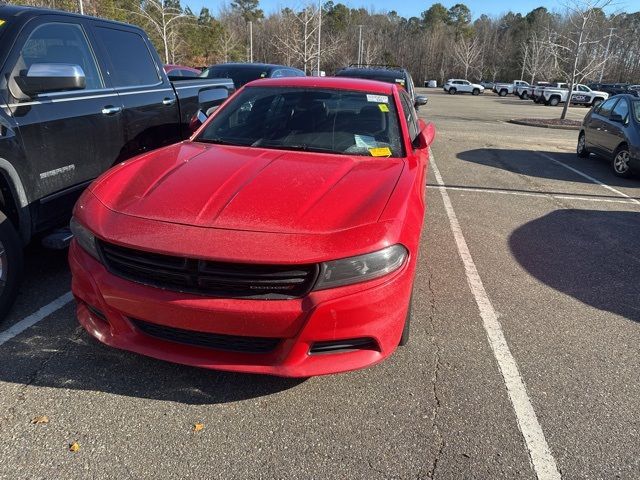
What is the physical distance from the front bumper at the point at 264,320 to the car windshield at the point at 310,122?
1.42 m

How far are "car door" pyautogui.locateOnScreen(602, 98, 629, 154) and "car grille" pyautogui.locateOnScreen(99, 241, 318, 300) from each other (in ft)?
31.0

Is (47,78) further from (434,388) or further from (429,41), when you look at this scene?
(429,41)

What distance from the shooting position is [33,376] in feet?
8.73

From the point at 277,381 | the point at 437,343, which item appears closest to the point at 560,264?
the point at 437,343

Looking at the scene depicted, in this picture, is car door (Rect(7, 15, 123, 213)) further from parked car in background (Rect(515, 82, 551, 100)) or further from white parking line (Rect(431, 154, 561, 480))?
parked car in background (Rect(515, 82, 551, 100))

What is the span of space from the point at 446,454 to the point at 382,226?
1121mm

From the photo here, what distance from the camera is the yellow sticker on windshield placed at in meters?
3.49

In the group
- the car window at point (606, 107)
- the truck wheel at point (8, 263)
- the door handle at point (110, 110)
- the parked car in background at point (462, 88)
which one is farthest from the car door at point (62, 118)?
the parked car in background at point (462, 88)

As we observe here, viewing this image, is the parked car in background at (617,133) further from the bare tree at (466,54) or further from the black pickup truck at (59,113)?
→ the bare tree at (466,54)

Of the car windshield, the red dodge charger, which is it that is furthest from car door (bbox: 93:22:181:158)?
the red dodge charger

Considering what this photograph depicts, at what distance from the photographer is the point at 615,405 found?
269 centimetres

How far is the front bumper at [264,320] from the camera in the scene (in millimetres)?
2240

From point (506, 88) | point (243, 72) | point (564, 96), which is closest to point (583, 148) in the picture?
point (243, 72)

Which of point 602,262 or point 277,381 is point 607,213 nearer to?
point 602,262
